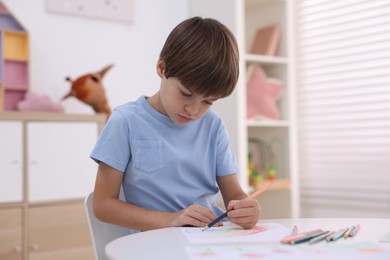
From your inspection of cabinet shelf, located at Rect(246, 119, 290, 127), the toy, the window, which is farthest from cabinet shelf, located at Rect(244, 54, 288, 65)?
the toy

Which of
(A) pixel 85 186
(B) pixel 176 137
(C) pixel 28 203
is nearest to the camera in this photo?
(B) pixel 176 137

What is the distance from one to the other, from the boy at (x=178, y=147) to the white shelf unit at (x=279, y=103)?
4.26ft

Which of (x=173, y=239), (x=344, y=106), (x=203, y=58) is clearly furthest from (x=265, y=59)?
(x=173, y=239)

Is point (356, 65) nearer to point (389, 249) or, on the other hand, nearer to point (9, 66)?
point (9, 66)

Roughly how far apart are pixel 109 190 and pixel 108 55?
1.73 meters

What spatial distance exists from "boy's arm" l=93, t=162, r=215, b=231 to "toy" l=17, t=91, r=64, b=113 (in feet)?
4.38

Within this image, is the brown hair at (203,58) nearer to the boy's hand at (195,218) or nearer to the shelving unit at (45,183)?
the boy's hand at (195,218)

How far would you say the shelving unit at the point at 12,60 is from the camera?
2447mm

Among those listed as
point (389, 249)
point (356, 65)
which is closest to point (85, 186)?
point (356, 65)

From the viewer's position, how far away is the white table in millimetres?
774

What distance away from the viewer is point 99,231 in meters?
1.13

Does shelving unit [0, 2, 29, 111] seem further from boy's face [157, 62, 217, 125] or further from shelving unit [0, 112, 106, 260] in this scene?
boy's face [157, 62, 217, 125]

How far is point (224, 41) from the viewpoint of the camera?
1120 millimetres

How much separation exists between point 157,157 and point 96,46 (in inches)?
65.1
